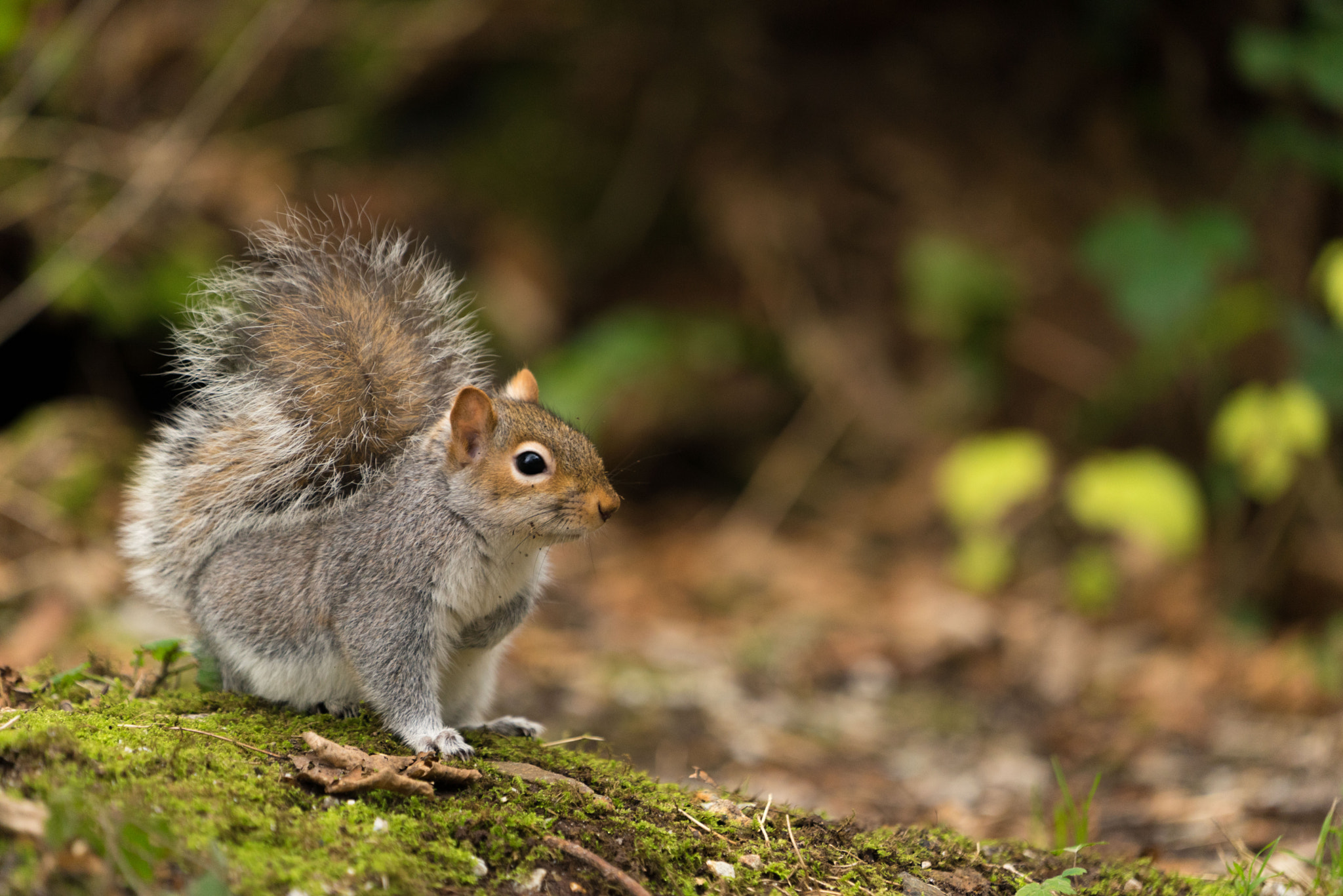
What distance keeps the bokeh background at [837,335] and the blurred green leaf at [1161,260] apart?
38mm

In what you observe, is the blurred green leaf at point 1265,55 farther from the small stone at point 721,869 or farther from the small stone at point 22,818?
the small stone at point 22,818

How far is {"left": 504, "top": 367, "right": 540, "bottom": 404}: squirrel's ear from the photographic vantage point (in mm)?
3699

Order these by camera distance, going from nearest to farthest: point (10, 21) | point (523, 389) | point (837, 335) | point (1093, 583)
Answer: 1. point (523, 389)
2. point (10, 21)
3. point (1093, 583)
4. point (837, 335)

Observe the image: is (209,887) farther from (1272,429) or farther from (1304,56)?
(1304,56)

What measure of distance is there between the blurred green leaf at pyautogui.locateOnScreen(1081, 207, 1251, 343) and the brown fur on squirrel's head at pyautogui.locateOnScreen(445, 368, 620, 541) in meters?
4.55

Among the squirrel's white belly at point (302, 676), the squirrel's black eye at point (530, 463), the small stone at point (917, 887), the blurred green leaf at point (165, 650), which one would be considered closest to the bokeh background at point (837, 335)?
the blurred green leaf at point (165, 650)

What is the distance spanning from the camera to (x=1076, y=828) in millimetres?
3451

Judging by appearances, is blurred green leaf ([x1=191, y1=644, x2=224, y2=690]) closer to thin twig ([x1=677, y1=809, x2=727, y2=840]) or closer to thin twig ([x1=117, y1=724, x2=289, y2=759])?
thin twig ([x1=117, y1=724, x2=289, y2=759])

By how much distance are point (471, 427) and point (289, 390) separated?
2.04 ft

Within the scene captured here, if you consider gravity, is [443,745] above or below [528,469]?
below

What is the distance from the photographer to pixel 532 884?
253 centimetres

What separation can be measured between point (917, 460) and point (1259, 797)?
4718mm

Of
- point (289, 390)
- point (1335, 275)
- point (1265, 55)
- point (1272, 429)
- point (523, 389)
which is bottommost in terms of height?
point (289, 390)

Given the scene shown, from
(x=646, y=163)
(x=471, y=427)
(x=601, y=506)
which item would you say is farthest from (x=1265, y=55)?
(x=471, y=427)
